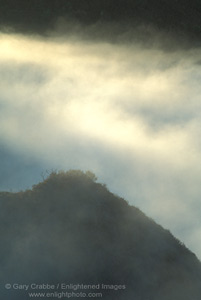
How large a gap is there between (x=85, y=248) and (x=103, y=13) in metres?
9.18

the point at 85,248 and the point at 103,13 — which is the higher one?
the point at 103,13

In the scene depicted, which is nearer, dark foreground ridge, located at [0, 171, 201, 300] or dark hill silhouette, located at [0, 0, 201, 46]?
dark hill silhouette, located at [0, 0, 201, 46]

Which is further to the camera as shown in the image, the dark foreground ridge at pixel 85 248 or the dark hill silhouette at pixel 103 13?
the dark foreground ridge at pixel 85 248

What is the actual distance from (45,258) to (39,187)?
3.43m

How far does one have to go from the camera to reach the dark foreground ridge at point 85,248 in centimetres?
1388

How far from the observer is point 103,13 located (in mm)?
10070

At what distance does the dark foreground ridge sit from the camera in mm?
13883

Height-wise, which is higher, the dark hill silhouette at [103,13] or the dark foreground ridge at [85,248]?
the dark hill silhouette at [103,13]

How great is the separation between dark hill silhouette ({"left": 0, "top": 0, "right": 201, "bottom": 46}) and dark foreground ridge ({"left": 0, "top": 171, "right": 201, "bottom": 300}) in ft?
26.4

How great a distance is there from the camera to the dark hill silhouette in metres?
9.75

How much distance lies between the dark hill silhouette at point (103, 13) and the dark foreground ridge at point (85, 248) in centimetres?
804

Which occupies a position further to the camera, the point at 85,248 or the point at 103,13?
the point at 85,248

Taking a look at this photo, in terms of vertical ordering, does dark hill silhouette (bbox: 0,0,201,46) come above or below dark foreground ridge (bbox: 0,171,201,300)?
above

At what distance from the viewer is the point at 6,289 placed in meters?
13.5
